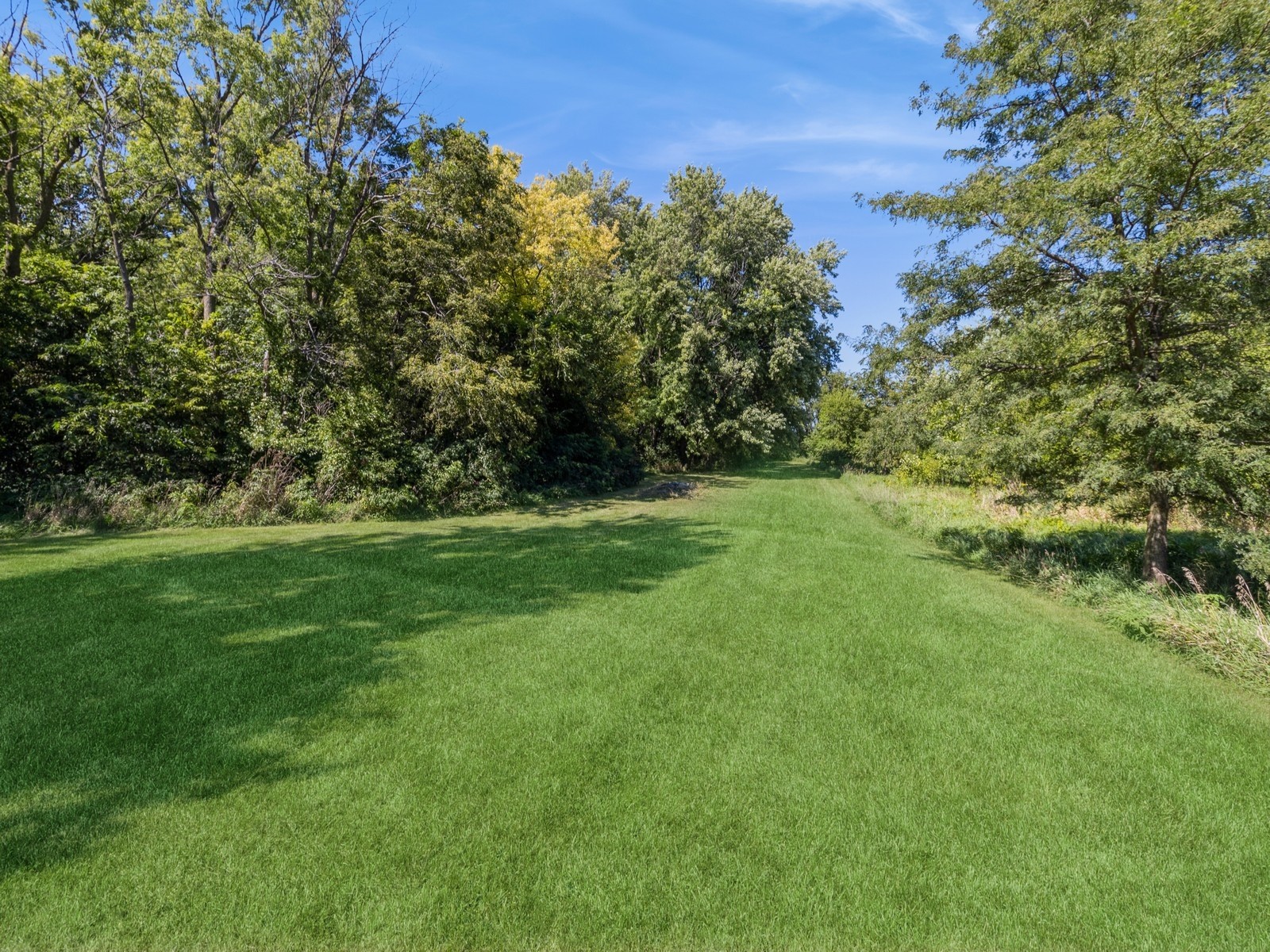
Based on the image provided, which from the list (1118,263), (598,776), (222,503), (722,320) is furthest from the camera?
(722,320)

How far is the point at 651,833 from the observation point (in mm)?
2768

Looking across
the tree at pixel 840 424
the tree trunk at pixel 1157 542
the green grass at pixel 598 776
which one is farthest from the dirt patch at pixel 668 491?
the tree at pixel 840 424

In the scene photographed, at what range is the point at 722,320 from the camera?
26016mm

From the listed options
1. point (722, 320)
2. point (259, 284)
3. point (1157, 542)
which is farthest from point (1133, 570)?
point (722, 320)

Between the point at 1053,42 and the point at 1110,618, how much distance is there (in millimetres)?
8057

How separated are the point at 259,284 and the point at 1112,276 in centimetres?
1626

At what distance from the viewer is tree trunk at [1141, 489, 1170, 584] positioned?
736cm

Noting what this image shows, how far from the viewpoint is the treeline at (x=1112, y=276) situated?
596 centimetres

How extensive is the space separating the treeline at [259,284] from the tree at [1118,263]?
33.7 feet

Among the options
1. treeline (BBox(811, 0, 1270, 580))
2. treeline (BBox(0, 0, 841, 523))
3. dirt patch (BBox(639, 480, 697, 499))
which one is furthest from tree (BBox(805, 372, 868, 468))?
treeline (BBox(811, 0, 1270, 580))

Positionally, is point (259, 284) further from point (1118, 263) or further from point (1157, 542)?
point (1157, 542)

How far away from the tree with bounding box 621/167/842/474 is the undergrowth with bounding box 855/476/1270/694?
1248 cm

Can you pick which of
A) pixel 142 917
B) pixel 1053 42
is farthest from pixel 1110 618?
pixel 142 917

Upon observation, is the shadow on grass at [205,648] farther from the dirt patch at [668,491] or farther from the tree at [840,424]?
the tree at [840,424]
